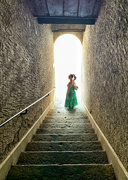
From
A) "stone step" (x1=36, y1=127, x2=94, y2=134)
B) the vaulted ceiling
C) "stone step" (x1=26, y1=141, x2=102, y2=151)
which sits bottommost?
"stone step" (x1=26, y1=141, x2=102, y2=151)

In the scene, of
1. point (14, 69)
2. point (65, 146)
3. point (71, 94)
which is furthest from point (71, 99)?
point (14, 69)

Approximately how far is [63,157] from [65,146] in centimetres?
37

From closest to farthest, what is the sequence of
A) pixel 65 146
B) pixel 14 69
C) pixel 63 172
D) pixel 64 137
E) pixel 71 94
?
pixel 63 172, pixel 14 69, pixel 65 146, pixel 64 137, pixel 71 94

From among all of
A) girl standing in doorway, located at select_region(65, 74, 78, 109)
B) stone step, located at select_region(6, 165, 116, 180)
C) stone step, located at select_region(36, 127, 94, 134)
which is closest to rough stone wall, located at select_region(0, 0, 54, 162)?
stone step, located at select_region(6, 165, 116, 180)

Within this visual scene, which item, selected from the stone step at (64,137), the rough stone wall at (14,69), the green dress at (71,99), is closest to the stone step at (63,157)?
the rough stone wall at (14,69)

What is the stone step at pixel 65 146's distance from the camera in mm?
2371

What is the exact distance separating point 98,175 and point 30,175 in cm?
89

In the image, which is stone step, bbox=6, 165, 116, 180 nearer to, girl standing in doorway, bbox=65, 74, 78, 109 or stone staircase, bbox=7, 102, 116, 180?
stone staircase, bbox=7, 102, 116, 180

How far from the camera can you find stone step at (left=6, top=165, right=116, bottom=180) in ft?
5.46

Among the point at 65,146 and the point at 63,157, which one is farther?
the point at 65,146

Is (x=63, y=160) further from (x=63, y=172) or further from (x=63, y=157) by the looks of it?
(x=63, y=172)

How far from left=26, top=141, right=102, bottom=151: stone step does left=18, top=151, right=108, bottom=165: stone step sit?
0.71 ft

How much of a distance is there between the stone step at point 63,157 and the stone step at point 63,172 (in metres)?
0.19

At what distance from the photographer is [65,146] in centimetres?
243
